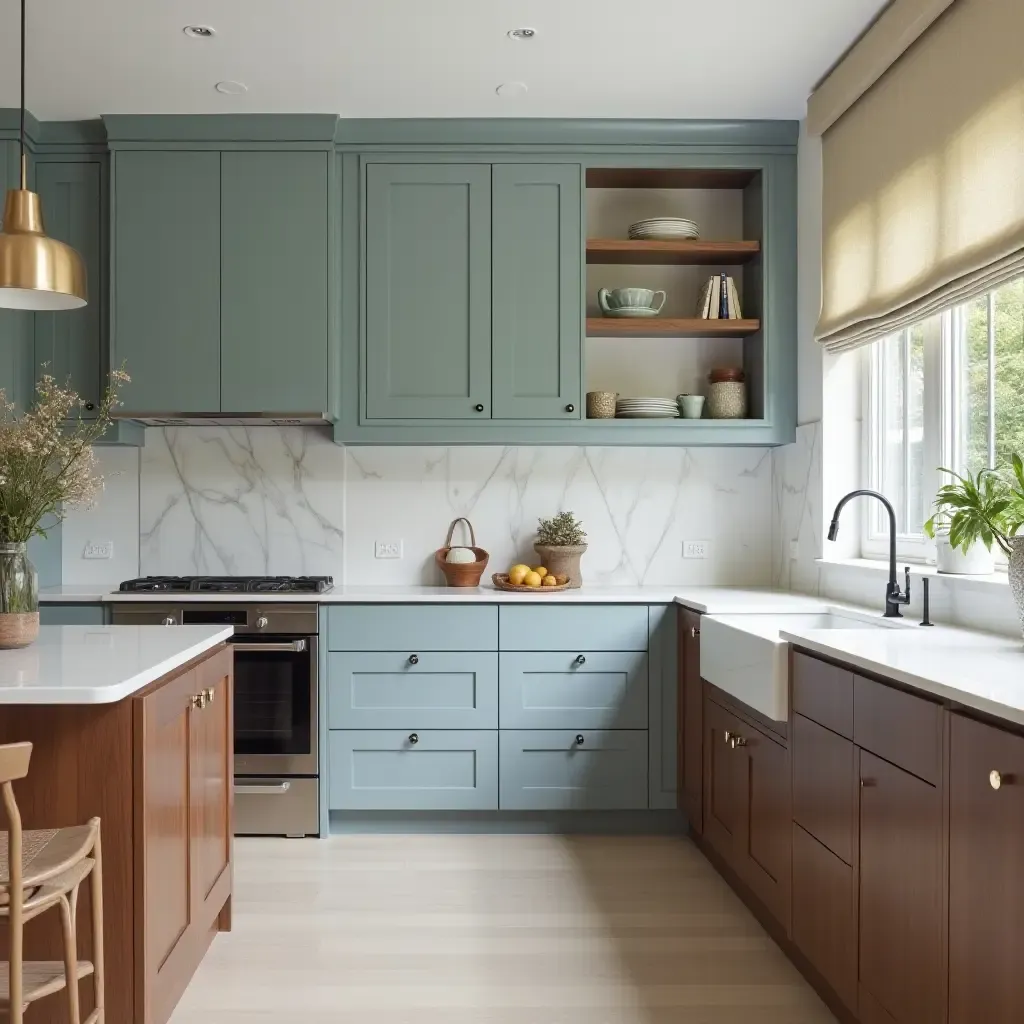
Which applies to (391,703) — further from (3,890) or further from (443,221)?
(3,890)

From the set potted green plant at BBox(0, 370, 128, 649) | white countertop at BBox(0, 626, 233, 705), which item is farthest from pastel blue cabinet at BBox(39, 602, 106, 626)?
potted green plant at BBox(0, 370, 128, 649)

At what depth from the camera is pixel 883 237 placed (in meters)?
2.95

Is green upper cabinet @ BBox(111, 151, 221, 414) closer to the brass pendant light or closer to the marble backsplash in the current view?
the marble backsplash

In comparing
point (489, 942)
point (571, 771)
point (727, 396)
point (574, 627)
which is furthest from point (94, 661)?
point (727, 396)

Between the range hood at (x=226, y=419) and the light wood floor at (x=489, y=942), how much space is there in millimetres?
1578

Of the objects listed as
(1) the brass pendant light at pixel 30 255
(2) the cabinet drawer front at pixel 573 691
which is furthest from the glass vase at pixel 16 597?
(2) the cabinet drawer front at pixel 573 691

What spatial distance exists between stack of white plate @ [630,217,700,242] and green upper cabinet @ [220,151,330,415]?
1.22 metres

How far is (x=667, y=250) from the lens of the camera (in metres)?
3.79

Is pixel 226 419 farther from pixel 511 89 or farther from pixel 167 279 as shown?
pixel 511 89

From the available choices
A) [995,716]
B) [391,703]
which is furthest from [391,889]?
[995,716]

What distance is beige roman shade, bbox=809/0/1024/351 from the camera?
7.50 ft

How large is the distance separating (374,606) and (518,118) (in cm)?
192

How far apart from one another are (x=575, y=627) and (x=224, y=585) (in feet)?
4.37

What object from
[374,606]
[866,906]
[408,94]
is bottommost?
[866,906]
